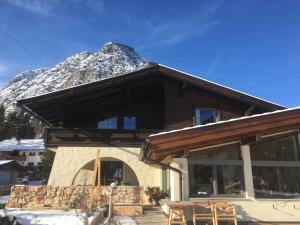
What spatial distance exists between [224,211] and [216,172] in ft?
4.38

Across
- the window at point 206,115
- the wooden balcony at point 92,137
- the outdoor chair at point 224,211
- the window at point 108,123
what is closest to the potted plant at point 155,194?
the wooden balcony at point 92,137

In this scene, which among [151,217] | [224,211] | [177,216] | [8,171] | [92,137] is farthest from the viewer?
[8,171]

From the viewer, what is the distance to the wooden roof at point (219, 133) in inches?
348

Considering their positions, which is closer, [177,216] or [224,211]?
[177,216]

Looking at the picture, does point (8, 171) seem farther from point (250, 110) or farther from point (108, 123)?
point (250, 110)

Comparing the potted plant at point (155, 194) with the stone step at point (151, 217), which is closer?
the stone step at point (151, 217)

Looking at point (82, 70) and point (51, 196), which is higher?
point (82, 70)

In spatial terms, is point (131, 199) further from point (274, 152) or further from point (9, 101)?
point (9, 101)

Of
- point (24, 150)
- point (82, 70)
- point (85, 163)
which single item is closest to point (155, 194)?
point (85, 163)

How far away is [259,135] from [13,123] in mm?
54306

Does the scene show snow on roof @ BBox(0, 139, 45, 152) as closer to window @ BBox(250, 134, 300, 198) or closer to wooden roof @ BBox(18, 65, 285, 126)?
wooden roof @ BBox(18, 65, 285, 126)

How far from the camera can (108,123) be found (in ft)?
58.2

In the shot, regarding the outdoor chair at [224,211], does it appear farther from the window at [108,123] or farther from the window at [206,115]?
the window at [108,123]

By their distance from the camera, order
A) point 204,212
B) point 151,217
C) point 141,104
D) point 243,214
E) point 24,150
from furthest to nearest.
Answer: point 24,150 → point 141,104 → point 151,217 → point 243,214 → point 204,212
